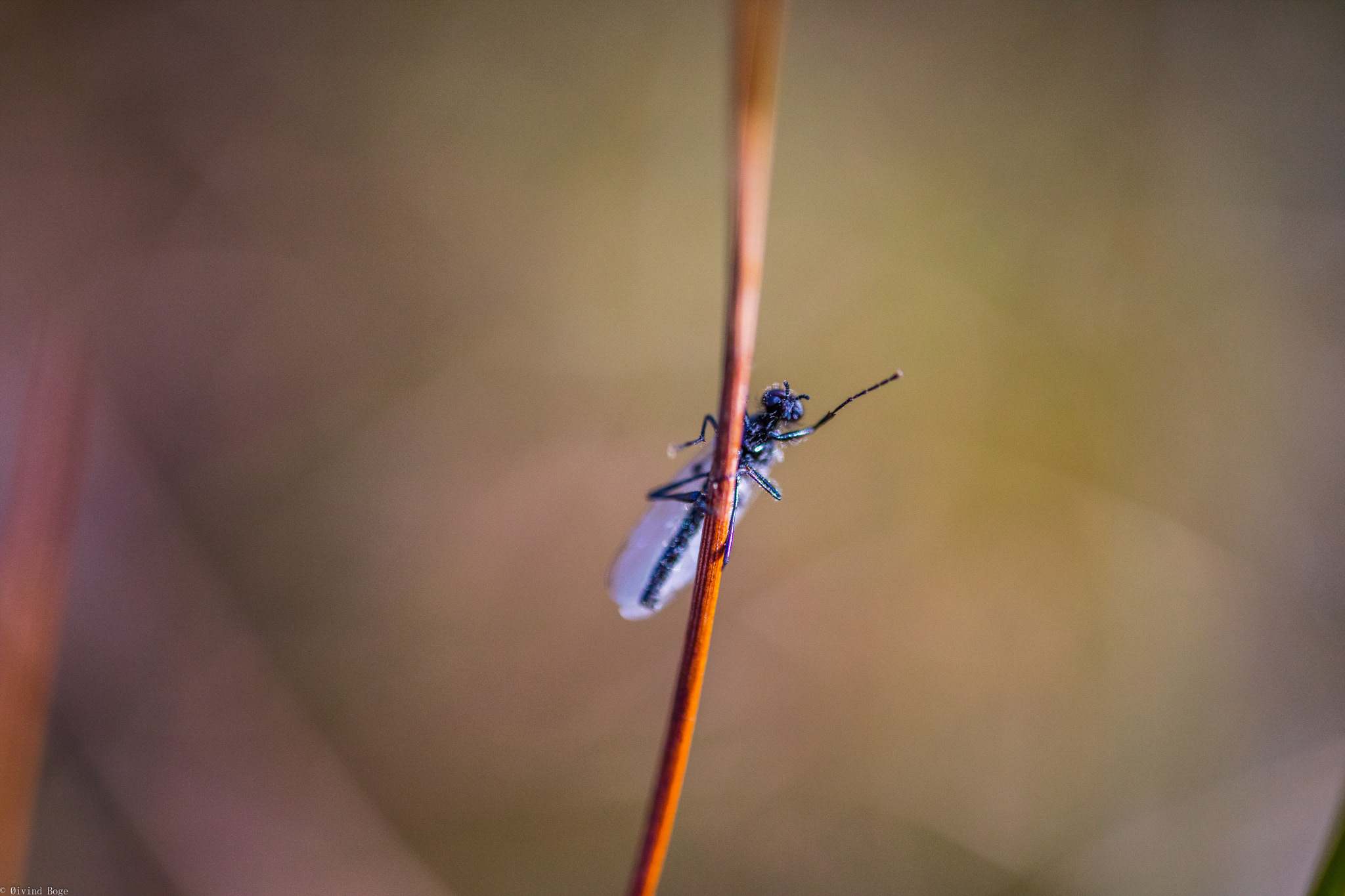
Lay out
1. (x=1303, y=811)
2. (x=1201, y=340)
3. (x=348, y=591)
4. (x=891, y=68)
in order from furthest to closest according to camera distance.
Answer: (x=891, y=68) → (x=1201, y=340) → (x=348, y=591) → (x=1303, y=811)

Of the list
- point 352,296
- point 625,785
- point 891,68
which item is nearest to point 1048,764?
point 625,785

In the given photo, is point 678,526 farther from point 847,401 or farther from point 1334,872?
point 1334,872

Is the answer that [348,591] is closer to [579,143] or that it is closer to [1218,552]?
[579,143]

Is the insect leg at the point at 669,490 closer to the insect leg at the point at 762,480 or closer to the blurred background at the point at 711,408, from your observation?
the insect leg at the point at 762,480

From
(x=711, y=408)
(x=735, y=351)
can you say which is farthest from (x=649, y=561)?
(x=711, y=408)

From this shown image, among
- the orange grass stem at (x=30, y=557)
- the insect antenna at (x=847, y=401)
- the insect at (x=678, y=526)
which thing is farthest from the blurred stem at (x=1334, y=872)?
the orange grass stem at (x=30, y=557)

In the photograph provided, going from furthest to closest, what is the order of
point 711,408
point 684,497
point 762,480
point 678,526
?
point 711,408
point 762,480
point 678,526
point 684,497

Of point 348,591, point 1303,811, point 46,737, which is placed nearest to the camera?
point 46,737
